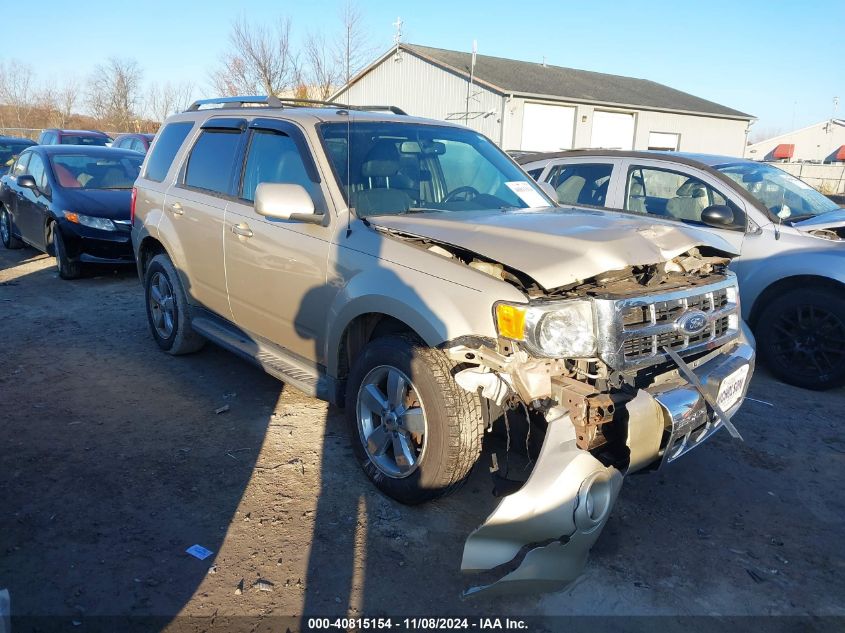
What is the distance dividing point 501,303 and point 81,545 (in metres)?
2.26

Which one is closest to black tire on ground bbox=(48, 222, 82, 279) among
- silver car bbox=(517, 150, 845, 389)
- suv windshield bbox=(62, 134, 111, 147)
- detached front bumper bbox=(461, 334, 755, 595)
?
silver car bbox=(517, 150, 845, 389)

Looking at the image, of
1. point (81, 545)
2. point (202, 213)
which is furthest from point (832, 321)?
point (81, 545)

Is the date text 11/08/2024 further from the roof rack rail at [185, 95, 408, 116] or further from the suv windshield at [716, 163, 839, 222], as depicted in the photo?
the suv windshield at [716, 163, 839, 222]

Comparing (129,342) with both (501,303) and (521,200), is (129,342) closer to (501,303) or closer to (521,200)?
(521,200)

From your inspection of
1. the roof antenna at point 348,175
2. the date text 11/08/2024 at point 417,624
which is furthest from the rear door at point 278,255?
the date text 11/08/2024 at point 417,624

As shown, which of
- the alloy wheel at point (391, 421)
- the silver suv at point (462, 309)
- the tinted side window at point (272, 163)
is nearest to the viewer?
the silver suv at point (462, 309)

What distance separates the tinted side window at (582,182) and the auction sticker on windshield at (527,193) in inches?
90.3

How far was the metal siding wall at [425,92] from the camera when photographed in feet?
85.4

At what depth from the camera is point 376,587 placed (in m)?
2.75

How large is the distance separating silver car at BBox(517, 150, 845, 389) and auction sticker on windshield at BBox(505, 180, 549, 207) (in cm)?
185

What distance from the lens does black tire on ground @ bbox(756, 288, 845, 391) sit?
16.5 ft

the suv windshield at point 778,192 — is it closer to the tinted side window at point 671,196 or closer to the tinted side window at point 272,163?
the tinted side window at point 671,196

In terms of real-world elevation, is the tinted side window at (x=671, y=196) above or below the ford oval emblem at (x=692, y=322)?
above

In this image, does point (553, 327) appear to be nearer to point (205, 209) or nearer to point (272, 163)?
point (272, 163)
